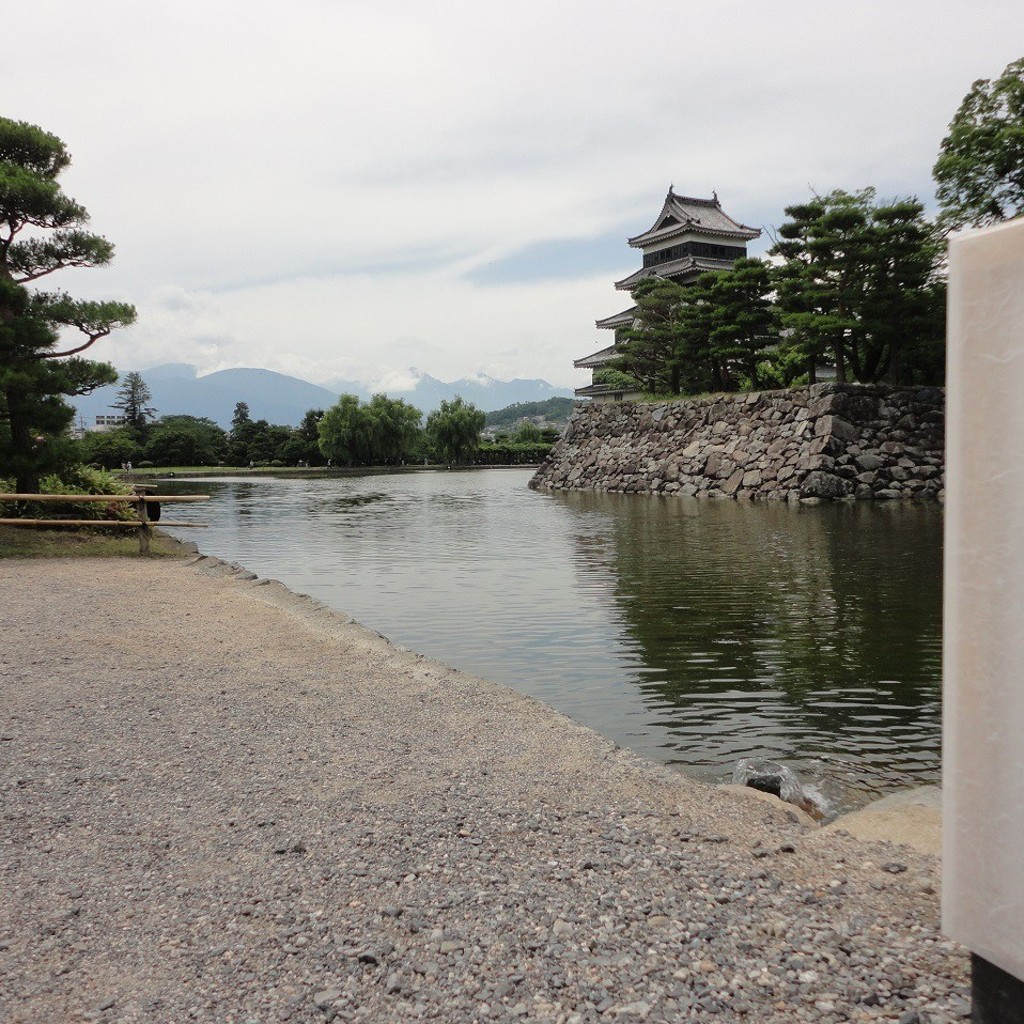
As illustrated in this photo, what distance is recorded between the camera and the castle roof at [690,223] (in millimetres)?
45625

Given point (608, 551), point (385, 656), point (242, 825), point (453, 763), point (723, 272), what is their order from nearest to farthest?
point (242, 825)
point (453, 763)
point (385, 656)
point (608, 551)
point (723, 272)

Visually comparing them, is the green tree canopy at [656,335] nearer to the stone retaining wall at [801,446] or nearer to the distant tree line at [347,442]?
the stone retaining wall at [801,446]

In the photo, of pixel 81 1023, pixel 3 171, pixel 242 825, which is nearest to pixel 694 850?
pixel 242 825

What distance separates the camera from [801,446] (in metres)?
27.2

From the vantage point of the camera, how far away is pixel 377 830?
138 inches

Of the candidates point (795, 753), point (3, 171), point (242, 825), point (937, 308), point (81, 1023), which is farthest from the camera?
point (937, 308)

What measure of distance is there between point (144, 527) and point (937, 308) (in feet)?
80.6

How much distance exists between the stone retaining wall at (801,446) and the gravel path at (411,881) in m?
23.1

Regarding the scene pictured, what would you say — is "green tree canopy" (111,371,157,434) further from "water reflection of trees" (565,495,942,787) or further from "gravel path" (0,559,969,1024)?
"gravel path" (0,559,969,1024)

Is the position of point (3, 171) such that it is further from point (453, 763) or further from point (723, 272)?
point (723, 272)

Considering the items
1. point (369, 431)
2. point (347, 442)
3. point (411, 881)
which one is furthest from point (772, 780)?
point (347, 442)

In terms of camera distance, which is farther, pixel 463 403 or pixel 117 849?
pixel 463 403

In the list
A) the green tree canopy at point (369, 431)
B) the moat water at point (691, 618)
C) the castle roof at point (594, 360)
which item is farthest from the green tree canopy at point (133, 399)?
the moat water at point (691, 618)

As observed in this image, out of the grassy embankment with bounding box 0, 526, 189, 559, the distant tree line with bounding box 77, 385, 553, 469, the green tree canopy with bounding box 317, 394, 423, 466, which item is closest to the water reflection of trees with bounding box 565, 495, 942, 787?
the grassy embankment with bounding box 0, 526, 189, 559
